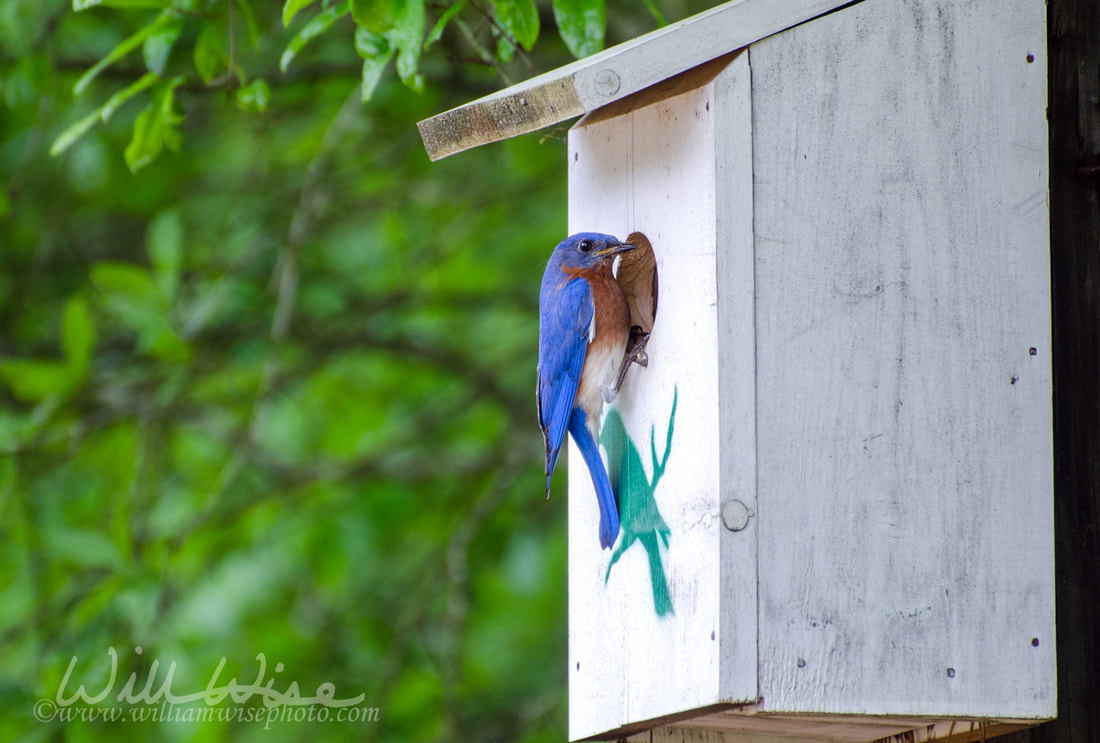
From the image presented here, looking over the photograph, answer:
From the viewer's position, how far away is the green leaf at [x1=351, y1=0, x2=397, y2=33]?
109 inches

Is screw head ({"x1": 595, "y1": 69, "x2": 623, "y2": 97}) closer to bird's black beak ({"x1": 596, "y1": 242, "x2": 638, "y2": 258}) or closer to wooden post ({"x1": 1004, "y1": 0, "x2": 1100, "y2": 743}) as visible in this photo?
bird's black beak ({"x1": 596, "y1": 242, "x2": 638, "y2": 258})

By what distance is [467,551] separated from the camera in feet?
14.9

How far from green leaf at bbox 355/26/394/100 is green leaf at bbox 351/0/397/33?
0.28 ft

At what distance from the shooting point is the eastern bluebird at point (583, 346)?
2.65 meters

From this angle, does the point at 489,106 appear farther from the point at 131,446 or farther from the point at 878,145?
the point at 131,446

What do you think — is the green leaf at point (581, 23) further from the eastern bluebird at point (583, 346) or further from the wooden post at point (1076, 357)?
the wooden post at point (1076, 357)

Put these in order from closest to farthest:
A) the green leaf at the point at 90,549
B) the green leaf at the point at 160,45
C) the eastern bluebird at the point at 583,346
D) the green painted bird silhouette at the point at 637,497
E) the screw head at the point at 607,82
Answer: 1. the screw head at the point at 607,82
2. the green painted bird silhouette at the point at 637,497
3. the eastern bluebird at the point at 583,346
4. the green leaf at the point at 160,45
5. the green leaf at the point at 90,549

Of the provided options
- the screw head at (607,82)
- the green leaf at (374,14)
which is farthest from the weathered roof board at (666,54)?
the green leaf at (374,14)

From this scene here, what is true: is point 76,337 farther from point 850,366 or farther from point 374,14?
point 850,366

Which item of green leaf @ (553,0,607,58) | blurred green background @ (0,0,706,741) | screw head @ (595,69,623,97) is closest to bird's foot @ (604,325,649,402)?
screw head @ (595,69,623,97)

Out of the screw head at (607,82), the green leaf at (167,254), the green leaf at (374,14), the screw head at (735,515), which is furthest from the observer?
the green leaf at (167,254)

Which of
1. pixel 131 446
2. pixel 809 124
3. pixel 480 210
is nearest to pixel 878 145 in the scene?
pixel 809 124

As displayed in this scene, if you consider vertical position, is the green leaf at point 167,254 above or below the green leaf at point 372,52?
below

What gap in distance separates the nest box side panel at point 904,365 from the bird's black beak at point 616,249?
0.44 metres
